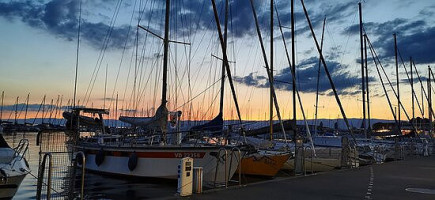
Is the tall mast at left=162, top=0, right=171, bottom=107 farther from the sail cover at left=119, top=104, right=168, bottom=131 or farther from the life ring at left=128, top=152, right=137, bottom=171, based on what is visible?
the life ring at left=128, top=152, right=137, bottom=171

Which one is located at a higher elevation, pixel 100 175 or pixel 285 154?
pixel 285 154

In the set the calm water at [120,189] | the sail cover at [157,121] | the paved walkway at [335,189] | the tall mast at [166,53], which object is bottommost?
the calm water at [120,189]

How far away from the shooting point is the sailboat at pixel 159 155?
15.0 metres

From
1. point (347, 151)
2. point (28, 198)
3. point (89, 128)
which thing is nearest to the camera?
point (28, 198)

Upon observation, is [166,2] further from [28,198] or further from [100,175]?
[28,198]

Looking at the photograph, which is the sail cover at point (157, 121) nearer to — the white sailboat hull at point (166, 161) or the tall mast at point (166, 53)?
the tall mast at point (166, 53)

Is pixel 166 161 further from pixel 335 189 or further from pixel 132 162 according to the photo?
pixel 335 189

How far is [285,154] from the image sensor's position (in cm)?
1842

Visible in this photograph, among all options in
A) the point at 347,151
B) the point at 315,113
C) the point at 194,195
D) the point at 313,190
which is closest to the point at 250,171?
the point at 347,151

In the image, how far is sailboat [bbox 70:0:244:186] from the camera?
15.0 meters

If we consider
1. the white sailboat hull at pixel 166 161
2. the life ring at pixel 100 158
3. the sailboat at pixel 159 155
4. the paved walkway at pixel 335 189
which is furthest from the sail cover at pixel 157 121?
the paved walkway at pixel 335 189

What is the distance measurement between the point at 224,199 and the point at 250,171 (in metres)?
9.65

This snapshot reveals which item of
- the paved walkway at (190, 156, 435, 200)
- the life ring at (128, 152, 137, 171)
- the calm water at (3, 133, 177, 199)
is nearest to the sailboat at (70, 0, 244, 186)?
the life ring at (128, 152, 137, 171)

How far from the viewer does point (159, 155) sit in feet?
52.3
